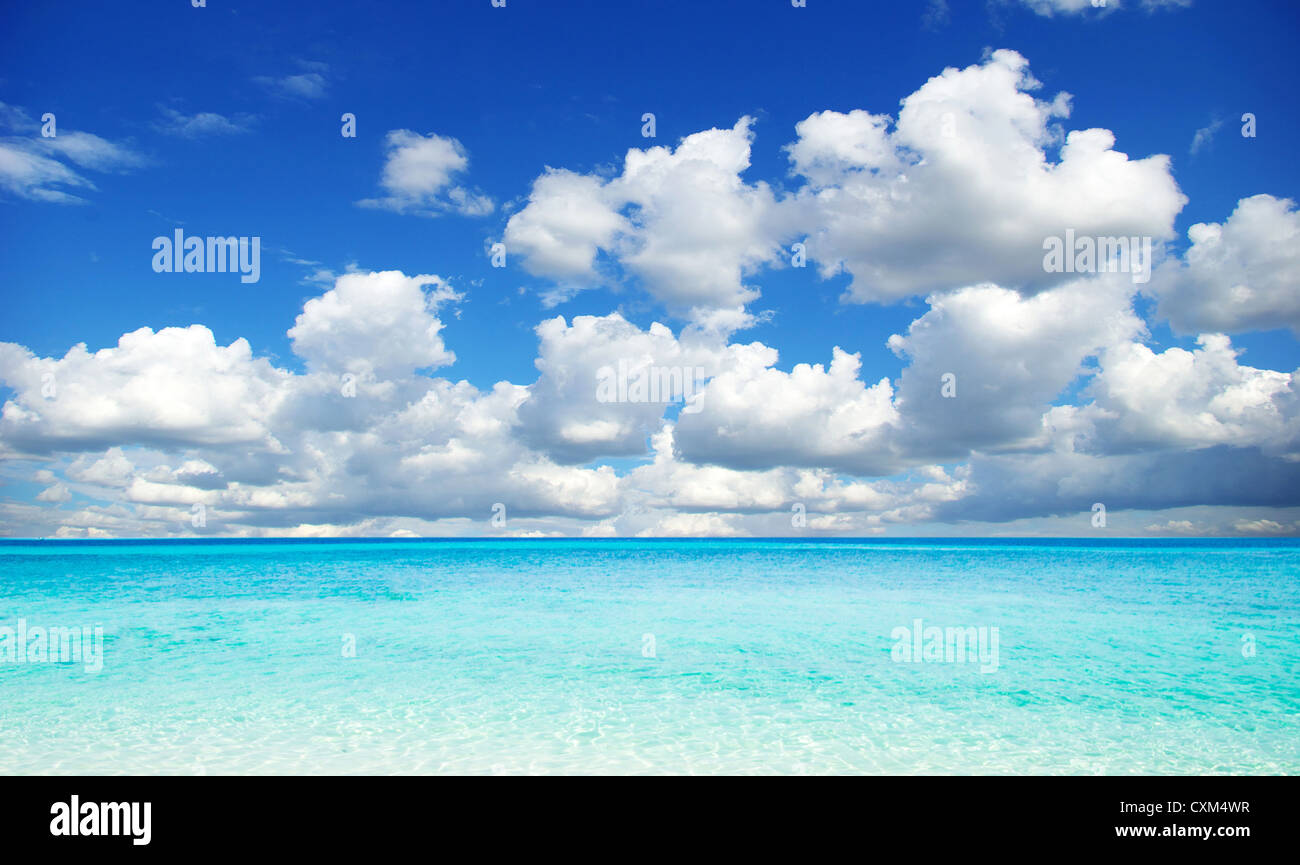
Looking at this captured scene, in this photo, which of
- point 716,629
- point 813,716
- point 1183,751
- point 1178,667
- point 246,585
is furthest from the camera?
point 246,585

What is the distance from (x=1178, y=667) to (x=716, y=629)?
1145 centimetres

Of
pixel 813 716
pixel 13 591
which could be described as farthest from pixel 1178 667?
pixel 13 591

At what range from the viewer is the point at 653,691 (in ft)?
41.1

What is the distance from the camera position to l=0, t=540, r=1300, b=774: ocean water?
360 inches

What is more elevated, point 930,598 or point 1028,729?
point 1028,729

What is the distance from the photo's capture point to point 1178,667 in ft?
47.4

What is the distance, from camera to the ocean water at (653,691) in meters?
9.16

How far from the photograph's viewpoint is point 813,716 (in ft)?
35.8
